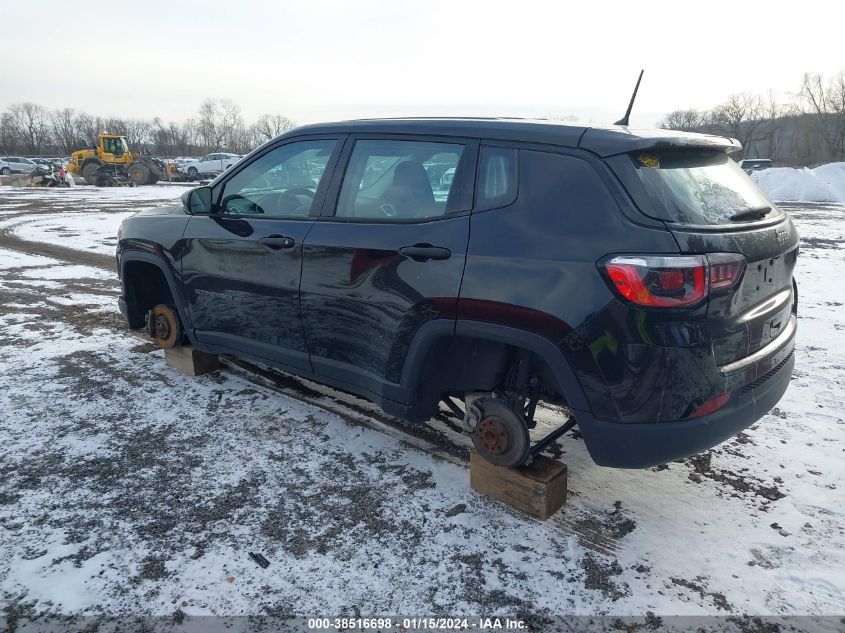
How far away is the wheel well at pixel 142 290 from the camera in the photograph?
4699 millimetres

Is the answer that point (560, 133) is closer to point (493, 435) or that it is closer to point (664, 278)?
point (664, 278)

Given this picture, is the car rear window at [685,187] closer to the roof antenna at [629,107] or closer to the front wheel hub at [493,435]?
the roof antenna at [629,107]

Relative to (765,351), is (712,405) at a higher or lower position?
lower

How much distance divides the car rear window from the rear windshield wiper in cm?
2

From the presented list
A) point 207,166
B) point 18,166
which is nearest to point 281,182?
point 207,166

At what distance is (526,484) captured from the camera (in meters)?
2.89

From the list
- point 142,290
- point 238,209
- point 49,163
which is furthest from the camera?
point 49,163

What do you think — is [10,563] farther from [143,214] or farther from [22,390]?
[143,214]

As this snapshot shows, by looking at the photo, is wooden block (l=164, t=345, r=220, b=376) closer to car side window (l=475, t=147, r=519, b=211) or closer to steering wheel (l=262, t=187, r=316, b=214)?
steering wheel (l=262, t=187, r=316, b=214)

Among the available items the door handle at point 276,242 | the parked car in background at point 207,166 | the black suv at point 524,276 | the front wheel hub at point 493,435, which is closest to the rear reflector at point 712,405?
the black suv at point 524,276

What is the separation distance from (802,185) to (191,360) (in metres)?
30.3

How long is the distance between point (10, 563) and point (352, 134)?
2669 millimetres

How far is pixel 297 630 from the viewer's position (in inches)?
88.0

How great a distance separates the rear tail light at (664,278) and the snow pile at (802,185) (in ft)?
87.0
